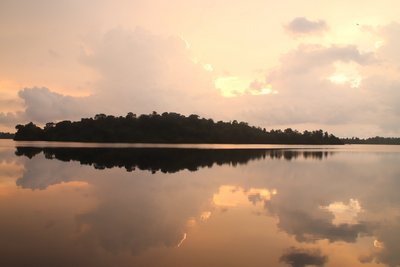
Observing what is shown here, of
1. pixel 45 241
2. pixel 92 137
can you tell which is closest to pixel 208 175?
pixel 45 241

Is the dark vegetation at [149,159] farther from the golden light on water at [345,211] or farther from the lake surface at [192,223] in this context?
the golden light on water at [345,211]

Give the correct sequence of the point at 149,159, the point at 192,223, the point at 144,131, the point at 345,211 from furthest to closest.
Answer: the point at 144,131, the point at 149,159, the point at 345,211, the point at 192,223

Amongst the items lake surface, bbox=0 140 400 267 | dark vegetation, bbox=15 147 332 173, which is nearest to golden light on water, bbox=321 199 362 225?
lake surface, bbox=0 140 400 267

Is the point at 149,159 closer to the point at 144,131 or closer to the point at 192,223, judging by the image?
the point at 192,223

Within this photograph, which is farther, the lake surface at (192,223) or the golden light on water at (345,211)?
the golden light on water at (345,211)

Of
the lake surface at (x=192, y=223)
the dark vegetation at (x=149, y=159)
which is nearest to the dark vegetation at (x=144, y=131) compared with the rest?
the dark vegetation at (x=149, y=159)

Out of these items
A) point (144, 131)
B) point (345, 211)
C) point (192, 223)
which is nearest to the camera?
point (192, 223)

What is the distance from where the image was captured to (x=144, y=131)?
151875 mm

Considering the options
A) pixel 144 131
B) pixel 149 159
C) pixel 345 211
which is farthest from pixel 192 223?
pixel 144 131

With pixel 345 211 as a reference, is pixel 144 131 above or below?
above

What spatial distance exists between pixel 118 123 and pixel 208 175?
129119 millimetres

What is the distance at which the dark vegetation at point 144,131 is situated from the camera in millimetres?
148500

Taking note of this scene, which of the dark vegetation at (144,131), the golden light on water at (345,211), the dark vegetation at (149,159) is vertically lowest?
the golden light on water at (345,211)

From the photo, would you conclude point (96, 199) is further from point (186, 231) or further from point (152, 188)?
point (186, 231)
